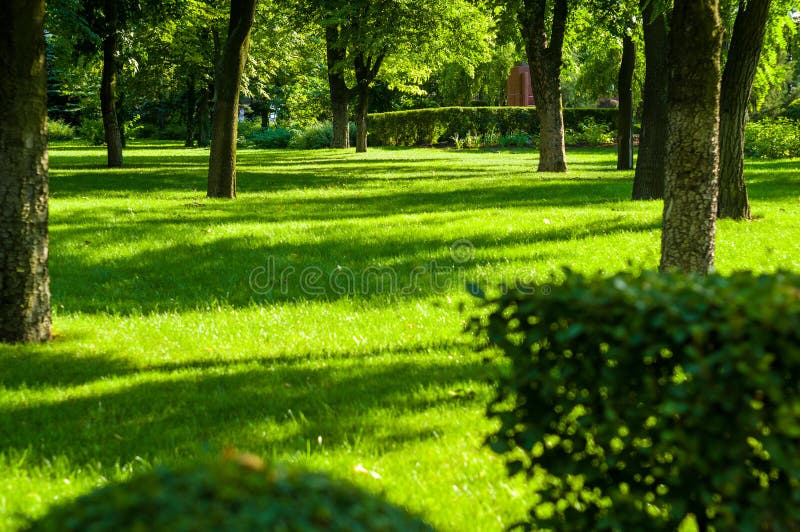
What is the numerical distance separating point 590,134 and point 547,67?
22417mm

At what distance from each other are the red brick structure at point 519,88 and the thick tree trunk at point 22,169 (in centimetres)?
7243

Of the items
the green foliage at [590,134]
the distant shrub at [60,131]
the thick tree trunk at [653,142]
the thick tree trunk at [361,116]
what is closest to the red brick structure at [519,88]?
the green foliage at [590,134]

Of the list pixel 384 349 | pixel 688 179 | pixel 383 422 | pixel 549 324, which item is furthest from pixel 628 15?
pixel 549 324

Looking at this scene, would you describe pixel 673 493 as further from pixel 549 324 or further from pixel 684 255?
pixel 684 255

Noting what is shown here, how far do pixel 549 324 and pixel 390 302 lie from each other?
572 cm

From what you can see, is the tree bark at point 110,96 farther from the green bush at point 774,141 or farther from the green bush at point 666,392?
the green bush at point 774,141

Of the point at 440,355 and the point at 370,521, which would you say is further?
the point at 440,355

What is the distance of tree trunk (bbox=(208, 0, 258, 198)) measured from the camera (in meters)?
16.3

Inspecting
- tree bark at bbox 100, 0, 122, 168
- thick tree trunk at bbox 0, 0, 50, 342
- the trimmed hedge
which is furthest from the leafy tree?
the trimmed hedge

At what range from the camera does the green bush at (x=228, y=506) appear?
158 centimetres

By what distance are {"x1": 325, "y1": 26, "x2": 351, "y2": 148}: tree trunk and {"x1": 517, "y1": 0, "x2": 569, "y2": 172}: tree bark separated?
48.2 feet

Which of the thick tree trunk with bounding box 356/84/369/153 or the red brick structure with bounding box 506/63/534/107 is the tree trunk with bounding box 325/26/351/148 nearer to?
the thick tree trunk with bounding box 356/84/369/153

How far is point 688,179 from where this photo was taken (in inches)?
272

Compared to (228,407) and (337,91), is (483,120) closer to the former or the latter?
(337,91)
